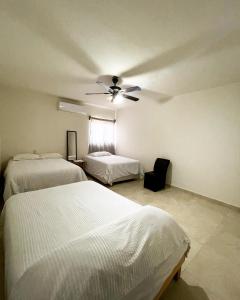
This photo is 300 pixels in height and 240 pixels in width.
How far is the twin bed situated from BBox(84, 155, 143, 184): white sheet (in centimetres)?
214

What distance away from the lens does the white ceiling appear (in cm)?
132

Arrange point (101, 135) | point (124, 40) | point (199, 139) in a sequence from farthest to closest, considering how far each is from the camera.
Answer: point (101, 135) < point (199, 139) < point (124, 40)

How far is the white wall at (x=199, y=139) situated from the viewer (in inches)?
116

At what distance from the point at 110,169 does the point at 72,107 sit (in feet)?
7.46

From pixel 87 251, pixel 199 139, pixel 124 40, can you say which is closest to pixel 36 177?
pixel 87 251

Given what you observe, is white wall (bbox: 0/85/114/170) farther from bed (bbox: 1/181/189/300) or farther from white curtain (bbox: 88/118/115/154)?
bed (bbox: 1/181/189/300)

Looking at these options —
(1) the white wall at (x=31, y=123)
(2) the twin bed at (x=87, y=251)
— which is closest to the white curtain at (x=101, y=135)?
(1) the white wall at (x=31, y=123)

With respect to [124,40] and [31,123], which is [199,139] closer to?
[124,40]

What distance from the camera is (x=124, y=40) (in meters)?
1.73

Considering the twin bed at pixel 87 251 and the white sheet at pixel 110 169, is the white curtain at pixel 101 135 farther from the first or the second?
the twin bed at pixel 87 251

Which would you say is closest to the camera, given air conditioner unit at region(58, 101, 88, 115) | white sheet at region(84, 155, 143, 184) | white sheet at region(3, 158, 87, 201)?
white sheet at region(3, 158, 87, 201)

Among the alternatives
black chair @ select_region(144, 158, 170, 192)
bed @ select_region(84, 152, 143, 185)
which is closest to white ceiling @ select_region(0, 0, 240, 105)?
black chair @ select_region(144, 158, 170, 192)

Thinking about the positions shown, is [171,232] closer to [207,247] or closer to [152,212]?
[152,212]

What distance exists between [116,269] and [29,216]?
38.8 inches
